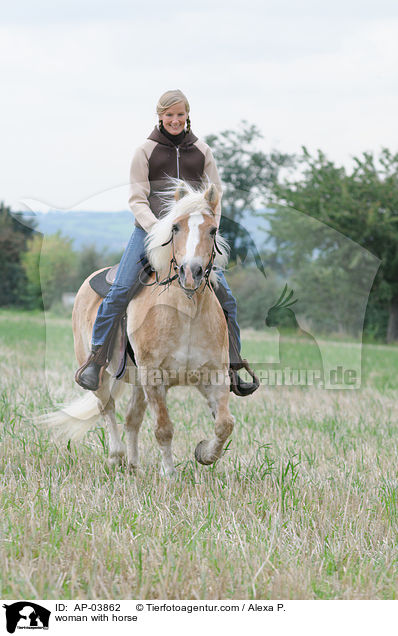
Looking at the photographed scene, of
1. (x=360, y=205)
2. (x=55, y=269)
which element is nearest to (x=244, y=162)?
(x=360, y=205)

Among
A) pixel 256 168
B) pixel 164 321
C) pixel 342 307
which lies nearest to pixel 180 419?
pixel 164 321

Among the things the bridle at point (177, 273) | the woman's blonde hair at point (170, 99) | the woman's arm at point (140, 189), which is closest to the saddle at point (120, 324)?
the bridle at point (177, 273)

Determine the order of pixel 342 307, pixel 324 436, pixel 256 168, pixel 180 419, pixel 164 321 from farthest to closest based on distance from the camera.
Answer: pixel 256 168, pixel 342 307, pixel 180 419, pixel 324 436, pixel 164 321

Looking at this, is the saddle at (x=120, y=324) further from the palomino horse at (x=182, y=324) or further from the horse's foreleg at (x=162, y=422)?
the horse's foreleg at (x=162, y=422)

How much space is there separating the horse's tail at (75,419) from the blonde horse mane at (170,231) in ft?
6.65

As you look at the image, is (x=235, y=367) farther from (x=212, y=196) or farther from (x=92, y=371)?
(x=212, y=196)

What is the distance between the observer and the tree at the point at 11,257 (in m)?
31.5

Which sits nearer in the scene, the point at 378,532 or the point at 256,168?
the point at 378,532

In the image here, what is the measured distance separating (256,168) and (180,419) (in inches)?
1300

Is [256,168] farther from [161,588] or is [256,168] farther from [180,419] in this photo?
[161,588]

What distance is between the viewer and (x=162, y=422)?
16.5 feet

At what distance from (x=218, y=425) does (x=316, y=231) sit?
2004 cm

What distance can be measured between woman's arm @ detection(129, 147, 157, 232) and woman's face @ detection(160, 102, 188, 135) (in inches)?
10.1

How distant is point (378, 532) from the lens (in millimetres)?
4023
